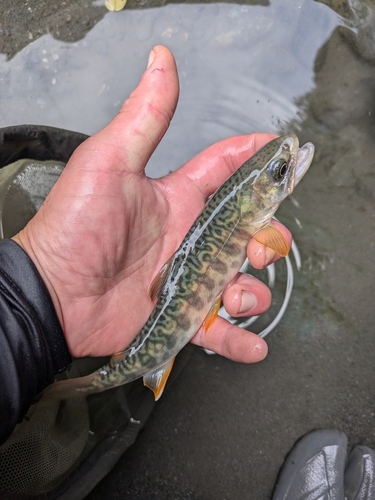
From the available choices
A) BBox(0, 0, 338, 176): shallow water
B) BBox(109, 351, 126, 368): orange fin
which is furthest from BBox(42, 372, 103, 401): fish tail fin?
BBox(0, 0, 338, 176): shallow water

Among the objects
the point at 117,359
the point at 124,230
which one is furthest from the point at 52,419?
the point at 124,230

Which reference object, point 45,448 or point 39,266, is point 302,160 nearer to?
point 39,266

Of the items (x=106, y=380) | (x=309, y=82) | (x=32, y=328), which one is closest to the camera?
(x=32, y=328)

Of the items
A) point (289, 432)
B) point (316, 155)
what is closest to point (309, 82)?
point (316, 155)

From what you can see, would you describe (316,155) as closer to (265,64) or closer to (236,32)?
(265,64)

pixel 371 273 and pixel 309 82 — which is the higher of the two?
pixel 309 82
